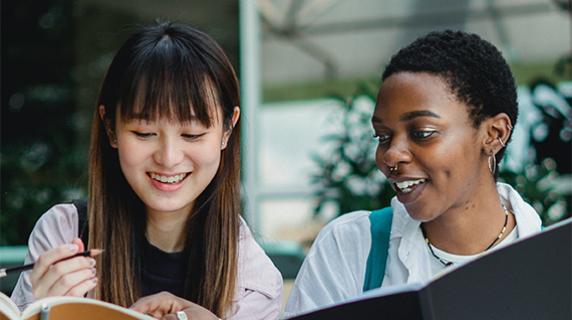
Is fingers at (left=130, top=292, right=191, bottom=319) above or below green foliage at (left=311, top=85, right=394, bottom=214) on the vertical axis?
below

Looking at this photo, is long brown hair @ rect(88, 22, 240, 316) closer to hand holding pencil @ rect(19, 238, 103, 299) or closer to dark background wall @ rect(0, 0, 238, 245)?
hand holding pencil @ rect(19, 238, 103, 299)

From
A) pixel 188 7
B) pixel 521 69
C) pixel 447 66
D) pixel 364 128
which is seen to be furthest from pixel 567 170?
pixel 188 7

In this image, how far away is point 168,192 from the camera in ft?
5.46

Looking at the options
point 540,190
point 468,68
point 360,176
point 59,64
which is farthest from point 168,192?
point 59,64

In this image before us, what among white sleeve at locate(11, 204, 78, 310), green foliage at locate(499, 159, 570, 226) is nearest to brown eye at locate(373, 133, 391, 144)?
white sleeve at locate(11, 204, 78, 310)

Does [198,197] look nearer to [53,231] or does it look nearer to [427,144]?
[53,231]

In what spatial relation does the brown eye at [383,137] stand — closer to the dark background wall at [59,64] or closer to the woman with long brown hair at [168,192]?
the woman with long brown hair at [168,192]

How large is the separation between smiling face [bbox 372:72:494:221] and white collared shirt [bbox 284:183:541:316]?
4.6 inches

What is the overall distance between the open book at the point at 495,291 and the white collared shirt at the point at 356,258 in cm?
34

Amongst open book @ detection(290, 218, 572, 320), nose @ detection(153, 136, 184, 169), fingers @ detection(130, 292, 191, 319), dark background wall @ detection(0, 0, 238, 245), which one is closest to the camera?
open book @ detection(290, 218, 572, 320)

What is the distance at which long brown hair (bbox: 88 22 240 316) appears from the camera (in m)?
1.67

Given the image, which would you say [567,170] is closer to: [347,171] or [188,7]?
[347,171]

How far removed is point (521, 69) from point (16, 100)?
3.34m

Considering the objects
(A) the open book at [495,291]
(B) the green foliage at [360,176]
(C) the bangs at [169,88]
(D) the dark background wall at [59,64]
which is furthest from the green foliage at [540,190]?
(D) the dark background wall at [59,64]
